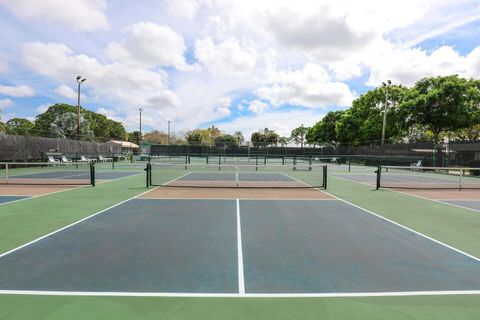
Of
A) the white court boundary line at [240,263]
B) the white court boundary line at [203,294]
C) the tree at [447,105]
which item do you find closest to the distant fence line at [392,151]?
the tree at [447,105]

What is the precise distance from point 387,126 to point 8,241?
51908mm

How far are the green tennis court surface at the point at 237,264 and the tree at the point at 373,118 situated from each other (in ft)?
129

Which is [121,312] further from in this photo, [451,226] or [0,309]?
[451,226]

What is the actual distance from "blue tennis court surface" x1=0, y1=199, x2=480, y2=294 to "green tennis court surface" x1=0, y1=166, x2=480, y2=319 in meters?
0.02

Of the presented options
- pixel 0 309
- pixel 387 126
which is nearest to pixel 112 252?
pixel 0 309

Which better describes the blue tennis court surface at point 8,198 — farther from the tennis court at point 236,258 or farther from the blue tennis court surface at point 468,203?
the blue tennis court surface at point 468,203

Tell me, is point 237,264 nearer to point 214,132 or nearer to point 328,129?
point 328,129

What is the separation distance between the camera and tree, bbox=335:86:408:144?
50.2m

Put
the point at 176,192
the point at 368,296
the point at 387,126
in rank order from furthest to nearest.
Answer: the point at 387,126 < the point at 176,192 < the point at 368,296

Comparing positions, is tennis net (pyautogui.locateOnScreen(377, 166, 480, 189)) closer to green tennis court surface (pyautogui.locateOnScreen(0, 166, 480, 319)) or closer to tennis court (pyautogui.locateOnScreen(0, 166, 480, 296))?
green tennis court surface (pyautogui.locateOnScreen(0, 166, 480, 319))

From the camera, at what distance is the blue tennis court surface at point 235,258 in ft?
16.2

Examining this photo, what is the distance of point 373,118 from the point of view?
53375mm

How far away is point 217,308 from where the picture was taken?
13.7 ft

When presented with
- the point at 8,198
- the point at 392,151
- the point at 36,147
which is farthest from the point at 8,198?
the point at 392,151
